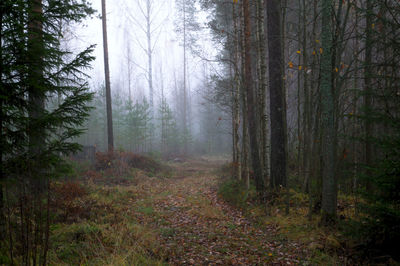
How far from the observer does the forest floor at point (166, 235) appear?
3.73 metres

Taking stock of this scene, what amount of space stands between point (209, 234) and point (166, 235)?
95 centimetres

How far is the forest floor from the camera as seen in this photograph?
373 cm

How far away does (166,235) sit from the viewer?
509cm

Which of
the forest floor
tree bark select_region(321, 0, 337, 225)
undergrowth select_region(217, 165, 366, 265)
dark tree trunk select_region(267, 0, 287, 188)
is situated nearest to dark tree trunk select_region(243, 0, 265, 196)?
dark tree trunk select_region(267, 0, 287, 188)

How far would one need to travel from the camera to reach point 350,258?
3.42 m

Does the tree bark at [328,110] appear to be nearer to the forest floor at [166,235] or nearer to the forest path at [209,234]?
the forest floor at [166,235]

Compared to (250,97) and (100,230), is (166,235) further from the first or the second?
(250,97)

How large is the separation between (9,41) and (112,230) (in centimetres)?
383

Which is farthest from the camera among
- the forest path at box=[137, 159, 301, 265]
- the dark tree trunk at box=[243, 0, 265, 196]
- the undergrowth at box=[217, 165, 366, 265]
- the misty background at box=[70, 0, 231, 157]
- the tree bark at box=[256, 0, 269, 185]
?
the misty background at box=[70, 0, 231, 157]

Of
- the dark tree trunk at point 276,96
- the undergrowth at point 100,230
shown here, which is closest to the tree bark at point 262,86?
the dark tree trunk at point 276,96

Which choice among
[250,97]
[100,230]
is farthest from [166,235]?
[250,97]

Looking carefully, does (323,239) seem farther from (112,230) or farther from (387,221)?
(112,230)

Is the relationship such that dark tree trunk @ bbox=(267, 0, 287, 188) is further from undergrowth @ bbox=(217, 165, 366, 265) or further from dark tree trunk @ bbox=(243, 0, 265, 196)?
undergrowth @ bbox=(217, 165, 366, 265)

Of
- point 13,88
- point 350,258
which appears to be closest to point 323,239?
point 350,258
